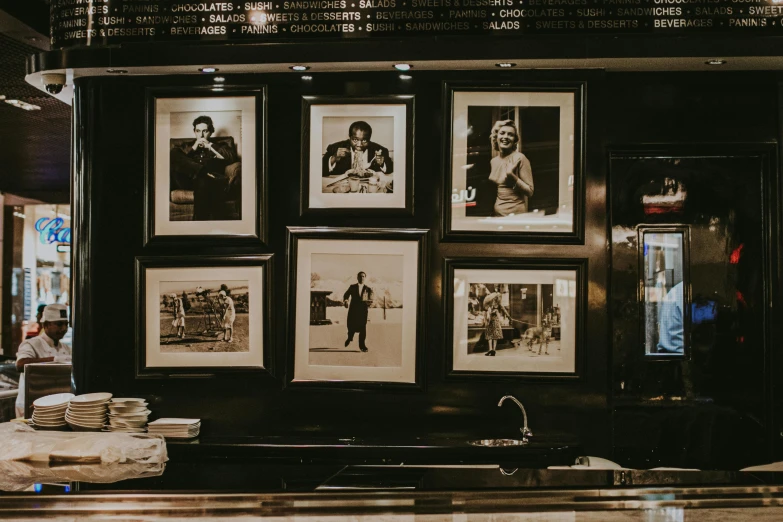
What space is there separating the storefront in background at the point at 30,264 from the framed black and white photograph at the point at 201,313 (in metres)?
10.1

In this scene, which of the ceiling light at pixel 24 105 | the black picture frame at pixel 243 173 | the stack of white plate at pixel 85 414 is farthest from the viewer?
the ceiling light at pixel 24 105

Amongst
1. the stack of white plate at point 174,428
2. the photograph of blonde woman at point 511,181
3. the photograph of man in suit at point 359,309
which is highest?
the photograph of blonde woman at point 511,181

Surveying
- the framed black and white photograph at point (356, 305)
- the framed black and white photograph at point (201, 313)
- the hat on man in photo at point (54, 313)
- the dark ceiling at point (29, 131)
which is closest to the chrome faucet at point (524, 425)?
the framed black and white photograph at point (356, 305)

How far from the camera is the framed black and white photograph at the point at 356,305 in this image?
13.4 ft

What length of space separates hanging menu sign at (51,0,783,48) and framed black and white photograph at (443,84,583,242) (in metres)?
0.44

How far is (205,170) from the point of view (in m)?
4.21

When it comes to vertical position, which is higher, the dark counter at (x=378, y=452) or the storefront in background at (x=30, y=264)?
the storefront in background at (x=30, y=264)

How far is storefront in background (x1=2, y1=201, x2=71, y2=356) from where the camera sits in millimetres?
14133

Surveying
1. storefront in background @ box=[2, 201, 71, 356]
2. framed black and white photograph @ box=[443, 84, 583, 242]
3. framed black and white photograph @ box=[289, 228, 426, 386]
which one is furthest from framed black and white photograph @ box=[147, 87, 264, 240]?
storefront in background @ box=[2, 201, 71, 356]

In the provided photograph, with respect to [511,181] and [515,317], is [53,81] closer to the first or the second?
[511,181]

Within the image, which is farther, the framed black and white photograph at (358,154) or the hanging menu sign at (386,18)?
the framed black and white photograph at (358,154)

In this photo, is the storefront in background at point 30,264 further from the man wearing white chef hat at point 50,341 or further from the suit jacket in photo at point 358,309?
the suit jacket in photo at point 358,309

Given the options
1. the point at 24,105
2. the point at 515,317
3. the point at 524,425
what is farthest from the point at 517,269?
the point at 24,105

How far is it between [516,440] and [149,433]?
72.0 inches
